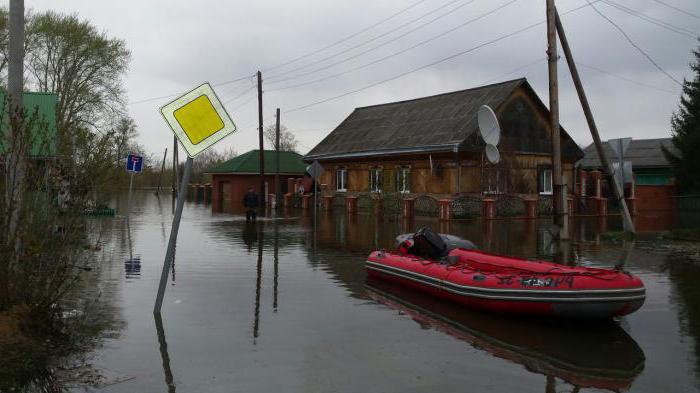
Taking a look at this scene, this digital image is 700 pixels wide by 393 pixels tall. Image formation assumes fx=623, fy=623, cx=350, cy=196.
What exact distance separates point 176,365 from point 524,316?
4.50 metres

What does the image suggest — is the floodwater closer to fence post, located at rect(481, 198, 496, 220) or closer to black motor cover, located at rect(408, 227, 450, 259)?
black motor cover, located at rect(408, 227, 450, 259)

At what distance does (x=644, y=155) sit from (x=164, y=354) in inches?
1926

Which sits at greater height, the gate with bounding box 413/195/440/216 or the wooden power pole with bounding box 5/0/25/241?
the wooden power pole with bounding box 5/0/25/241

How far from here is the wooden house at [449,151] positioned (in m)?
30.3

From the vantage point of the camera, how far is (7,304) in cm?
601

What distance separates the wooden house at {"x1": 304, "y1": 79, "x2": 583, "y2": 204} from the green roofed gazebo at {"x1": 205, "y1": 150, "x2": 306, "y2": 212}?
1055 centimetres

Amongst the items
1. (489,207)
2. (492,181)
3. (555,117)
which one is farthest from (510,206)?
(555,117)

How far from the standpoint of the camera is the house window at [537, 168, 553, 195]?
33719mm

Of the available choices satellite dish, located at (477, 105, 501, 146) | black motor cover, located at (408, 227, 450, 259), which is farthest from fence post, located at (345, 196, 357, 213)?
black motor cover, located at (408, 227, 450, 259)

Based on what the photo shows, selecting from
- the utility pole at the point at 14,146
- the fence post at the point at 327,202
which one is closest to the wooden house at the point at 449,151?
the fence post at the point at 327,202

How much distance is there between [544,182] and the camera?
1344 inches

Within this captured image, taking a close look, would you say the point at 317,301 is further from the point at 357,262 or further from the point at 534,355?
the point at 357,262

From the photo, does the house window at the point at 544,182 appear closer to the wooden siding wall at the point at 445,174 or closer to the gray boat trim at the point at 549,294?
the wooden siding wall at the point at 445,174

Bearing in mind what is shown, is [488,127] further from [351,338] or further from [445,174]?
[351,338]
